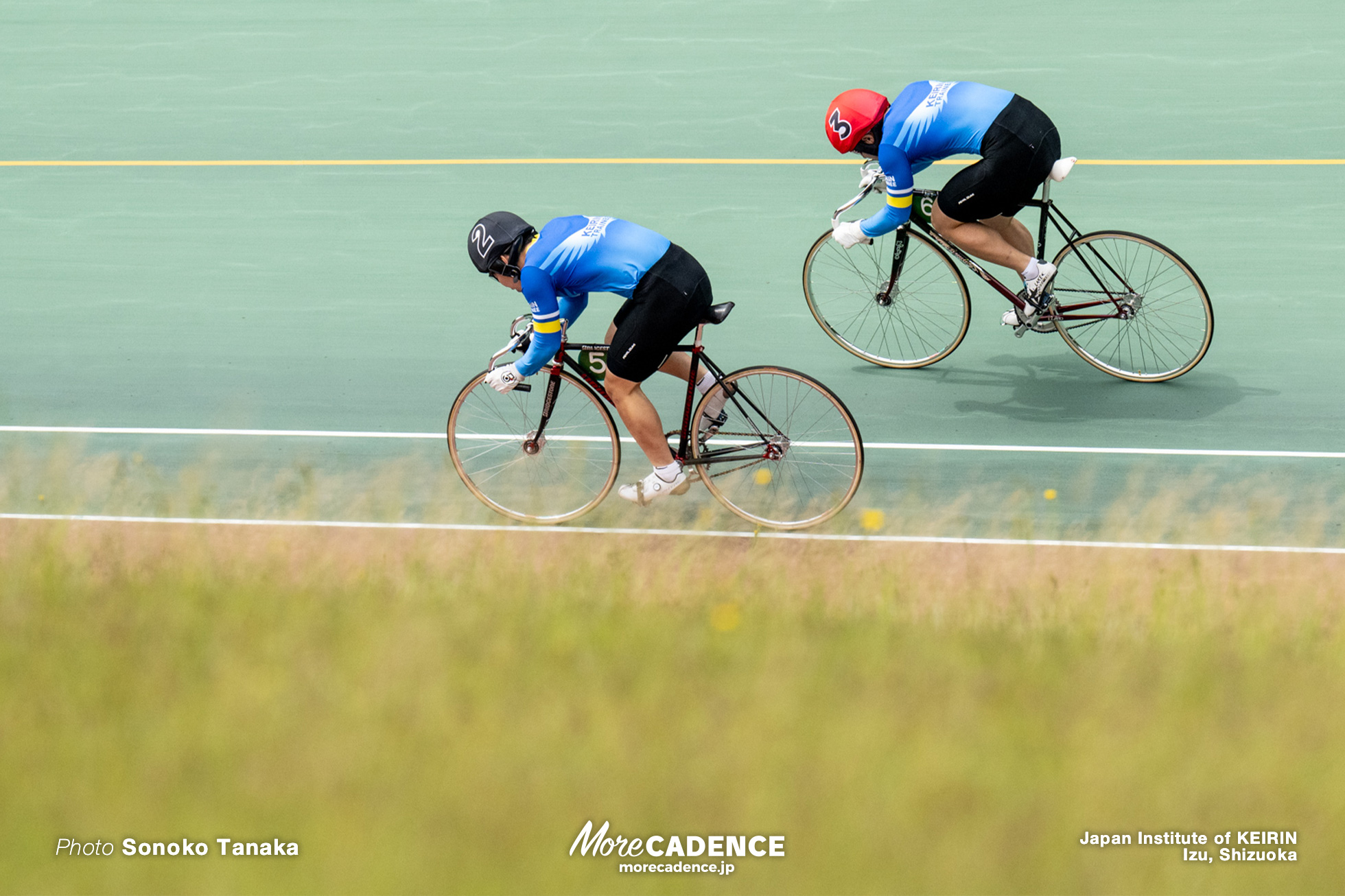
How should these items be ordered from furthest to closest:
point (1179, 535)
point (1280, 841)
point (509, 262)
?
point (1179, 535) → point (509, 262) → point (1280, 841)

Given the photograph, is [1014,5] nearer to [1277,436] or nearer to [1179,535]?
[1277,436]

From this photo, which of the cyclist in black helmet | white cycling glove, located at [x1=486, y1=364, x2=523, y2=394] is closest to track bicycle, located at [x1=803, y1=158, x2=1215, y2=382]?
the cyclist in black helmet

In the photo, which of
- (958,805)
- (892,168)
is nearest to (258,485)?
(892,168)

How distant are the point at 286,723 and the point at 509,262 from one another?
91.5 inches

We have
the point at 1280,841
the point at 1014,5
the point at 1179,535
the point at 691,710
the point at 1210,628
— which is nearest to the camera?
the point at 1280,841

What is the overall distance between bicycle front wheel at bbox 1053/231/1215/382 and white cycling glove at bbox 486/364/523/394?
3.56m

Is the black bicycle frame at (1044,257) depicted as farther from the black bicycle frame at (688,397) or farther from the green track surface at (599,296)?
the black bicycle frame at (688,397)

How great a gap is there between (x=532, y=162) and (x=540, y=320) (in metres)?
6.26

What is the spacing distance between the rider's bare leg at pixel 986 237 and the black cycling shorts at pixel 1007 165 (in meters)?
0.10

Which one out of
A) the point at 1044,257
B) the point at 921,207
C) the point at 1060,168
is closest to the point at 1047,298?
the point at 1044,257

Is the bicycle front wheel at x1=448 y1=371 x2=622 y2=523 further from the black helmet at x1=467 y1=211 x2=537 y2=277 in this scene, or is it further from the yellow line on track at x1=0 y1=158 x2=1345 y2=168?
the yellow line on track at x1=0 y1=158 x2=1345 y2=168

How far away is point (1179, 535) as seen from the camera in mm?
7293

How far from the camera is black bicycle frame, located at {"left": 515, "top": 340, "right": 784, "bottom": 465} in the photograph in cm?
693

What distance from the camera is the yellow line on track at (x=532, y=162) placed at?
1178 centimetres
